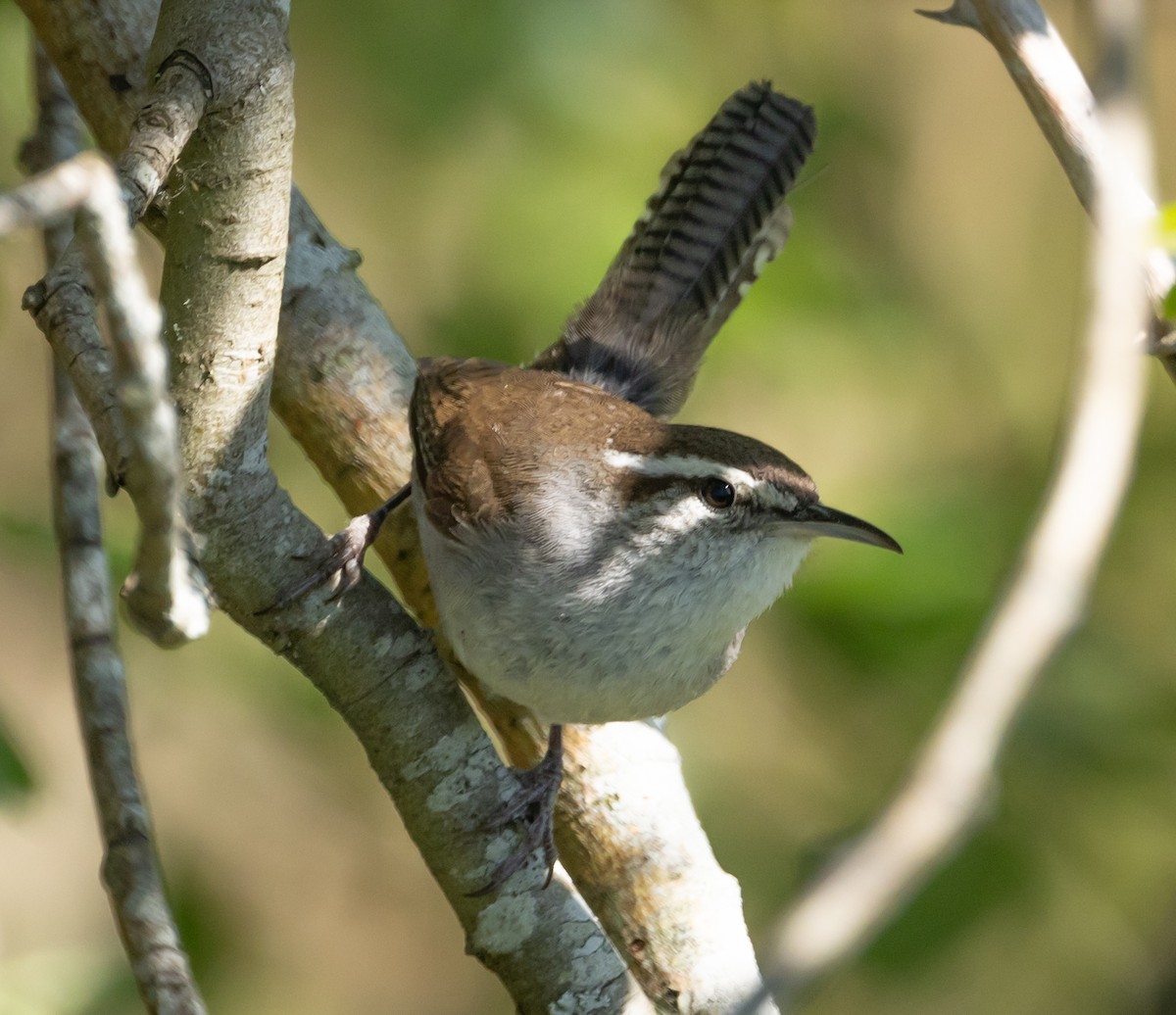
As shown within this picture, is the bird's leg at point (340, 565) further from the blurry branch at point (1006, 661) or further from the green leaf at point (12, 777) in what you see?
the blurry branch at point (1006, 661)

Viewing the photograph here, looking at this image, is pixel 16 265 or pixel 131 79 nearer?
pixel 131 79

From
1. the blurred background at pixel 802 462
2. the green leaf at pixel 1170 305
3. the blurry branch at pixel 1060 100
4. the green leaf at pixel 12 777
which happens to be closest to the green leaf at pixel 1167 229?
the green leaf at pixel 1170 305

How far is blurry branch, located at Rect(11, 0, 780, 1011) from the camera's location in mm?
2459

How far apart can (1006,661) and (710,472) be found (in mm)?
1803

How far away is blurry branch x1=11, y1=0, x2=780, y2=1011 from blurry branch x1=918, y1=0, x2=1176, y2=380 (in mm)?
1247

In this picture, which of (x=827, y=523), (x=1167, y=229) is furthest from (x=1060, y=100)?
(x=827, y=523)

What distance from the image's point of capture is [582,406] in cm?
302

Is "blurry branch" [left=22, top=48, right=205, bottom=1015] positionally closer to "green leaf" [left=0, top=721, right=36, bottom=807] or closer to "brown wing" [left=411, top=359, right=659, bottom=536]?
"green leaf" [left=0, top=721, right=36, bottom=807]

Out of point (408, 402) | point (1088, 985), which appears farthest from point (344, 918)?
point (408, 402)

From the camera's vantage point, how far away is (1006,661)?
961 millimetres

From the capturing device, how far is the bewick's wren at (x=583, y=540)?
2.69 metres

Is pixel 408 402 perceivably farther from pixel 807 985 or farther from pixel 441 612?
pixel 807 985

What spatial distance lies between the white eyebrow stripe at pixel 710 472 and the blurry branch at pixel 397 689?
615mm

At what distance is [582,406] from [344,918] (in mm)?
4585
